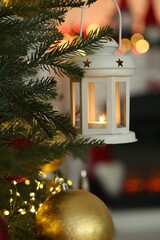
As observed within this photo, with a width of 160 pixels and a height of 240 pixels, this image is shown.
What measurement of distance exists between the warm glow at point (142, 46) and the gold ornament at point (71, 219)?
6.32 ft

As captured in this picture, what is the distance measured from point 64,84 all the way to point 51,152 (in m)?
1.43

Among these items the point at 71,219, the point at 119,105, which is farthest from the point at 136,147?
the point at 71,219

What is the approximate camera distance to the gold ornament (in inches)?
27.9

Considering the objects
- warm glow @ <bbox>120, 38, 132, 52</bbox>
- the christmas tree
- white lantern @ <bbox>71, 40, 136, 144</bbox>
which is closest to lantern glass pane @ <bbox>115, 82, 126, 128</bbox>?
white lantern @ <bbox>71, 40, 136, 144</bbox>

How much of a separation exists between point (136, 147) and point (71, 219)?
2.01m

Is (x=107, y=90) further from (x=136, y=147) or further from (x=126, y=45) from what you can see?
(x=136, y=147)

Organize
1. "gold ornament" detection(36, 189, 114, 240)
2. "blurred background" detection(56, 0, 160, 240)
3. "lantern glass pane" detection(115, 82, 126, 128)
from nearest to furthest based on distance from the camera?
"gold ornament" detection(36, 189, 114, 240) < "lantern glass pane" detection(115, 82, 126, 128) < "blurred background" detection(56, 0, 160, 240)

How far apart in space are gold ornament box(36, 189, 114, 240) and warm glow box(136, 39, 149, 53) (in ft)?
6.32

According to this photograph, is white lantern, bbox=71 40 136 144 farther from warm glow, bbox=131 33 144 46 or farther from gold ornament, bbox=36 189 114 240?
warm glow, bbox=131 33 144 46

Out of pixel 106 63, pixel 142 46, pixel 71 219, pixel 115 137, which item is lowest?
pixel 71 219

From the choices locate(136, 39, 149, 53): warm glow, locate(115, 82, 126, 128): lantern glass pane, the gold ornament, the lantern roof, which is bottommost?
the gold ornament

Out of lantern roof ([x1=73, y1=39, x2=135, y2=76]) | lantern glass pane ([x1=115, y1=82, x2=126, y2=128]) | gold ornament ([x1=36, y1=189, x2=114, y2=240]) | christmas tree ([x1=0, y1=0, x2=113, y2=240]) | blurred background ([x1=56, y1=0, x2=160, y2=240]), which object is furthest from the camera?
blurred background ([x1=56, y1=0, x2=160, y2=240])

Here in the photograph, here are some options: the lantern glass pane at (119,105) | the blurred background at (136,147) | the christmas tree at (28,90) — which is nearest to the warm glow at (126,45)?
the blurred background at (136,147)

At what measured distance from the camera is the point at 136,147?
2.70 metres
